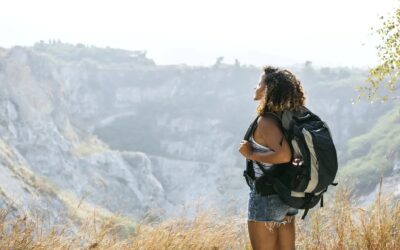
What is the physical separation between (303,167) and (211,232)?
4.71 ft

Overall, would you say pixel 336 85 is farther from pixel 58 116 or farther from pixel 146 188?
pixel 58 116

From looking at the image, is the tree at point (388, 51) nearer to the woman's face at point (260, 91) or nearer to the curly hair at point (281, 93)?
the curly hair at point (281, 93)

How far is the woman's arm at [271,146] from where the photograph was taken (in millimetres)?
3244

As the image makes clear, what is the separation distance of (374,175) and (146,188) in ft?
142

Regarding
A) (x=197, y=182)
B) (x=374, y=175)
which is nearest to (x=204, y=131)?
(x=197, y=182)

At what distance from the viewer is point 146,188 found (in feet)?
362

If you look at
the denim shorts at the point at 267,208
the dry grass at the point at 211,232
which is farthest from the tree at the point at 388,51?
the denim shorts at the point at 267,208

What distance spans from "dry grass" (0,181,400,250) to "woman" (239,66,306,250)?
31.6 inches

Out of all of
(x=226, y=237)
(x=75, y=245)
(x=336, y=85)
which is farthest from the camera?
(x=336, y=85)

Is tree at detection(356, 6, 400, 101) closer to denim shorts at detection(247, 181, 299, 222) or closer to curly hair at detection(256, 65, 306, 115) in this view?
curly hair at detection(256, 65, 306, 115)

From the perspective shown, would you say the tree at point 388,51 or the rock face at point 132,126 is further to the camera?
the rock face at point 132,126

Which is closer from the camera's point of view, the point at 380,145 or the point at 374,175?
the point at 374,175

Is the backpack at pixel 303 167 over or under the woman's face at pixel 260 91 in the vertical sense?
under

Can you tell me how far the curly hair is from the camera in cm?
343
